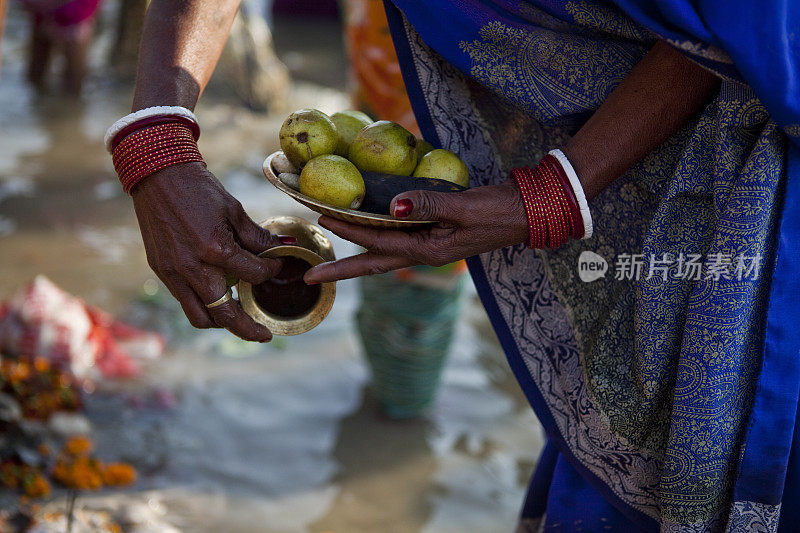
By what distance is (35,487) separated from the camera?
8.74ft

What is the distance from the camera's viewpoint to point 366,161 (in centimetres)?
151

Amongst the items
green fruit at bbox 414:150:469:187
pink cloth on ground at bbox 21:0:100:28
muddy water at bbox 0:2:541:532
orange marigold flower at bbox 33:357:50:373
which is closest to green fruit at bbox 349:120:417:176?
green fruit at bbox 414:150:469:187

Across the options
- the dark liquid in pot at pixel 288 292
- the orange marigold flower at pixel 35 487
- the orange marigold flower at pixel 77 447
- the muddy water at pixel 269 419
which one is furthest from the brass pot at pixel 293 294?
the orange marigold flower at pixel 77 447

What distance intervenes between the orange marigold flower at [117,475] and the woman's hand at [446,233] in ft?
6.11

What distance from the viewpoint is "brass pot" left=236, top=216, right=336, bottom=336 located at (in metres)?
1.60

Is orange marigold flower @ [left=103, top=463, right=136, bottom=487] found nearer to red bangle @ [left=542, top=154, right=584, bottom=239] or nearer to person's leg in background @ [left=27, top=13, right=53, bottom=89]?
red bangle @ [left=542, top=154, right=584, bottom=239]

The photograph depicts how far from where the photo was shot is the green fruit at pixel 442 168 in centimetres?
150

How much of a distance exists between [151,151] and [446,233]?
0.61 metres

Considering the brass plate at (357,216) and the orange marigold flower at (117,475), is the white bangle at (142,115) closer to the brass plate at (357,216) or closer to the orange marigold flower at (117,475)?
the brass plate at (357,216)

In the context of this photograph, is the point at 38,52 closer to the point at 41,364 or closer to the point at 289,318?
the point at 41,364

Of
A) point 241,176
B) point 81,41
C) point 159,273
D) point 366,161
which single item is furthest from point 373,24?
point 81,41

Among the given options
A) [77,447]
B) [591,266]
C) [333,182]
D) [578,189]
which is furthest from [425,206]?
[77,447]

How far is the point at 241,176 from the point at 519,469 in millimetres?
3483

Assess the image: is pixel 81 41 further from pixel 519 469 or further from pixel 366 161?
pixel 366 161
